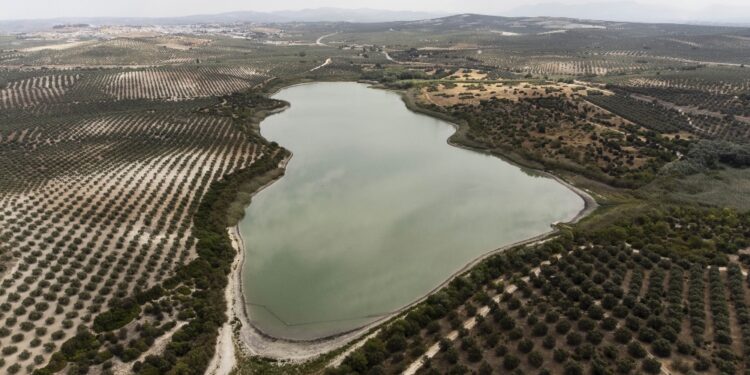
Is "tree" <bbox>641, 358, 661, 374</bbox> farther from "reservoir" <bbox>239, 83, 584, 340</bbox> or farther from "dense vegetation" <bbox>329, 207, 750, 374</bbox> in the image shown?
"reservoir" <bbox>239, 83, 584, 340</bbox>

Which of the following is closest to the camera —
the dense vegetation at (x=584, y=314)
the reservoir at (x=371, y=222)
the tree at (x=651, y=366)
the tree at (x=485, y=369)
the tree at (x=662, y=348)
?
the tree at (x=651, y=366)

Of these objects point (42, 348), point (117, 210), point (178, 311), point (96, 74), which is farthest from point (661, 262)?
point (96, 74)

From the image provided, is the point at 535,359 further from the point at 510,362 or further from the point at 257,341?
the point at 257,341

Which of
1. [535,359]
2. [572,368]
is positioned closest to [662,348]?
[572,368]

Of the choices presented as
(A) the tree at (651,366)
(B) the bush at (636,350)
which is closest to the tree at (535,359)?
(B) the bush at (636,350)

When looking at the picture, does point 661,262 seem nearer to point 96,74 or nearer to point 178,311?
point 178,311

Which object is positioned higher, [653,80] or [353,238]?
[653,80]

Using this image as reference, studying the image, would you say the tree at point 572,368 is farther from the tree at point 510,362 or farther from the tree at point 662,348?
the tree at point 662,348

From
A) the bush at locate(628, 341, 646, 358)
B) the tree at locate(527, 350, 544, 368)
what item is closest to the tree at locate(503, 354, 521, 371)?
the tree at locate(527, 350, 544, 368)
